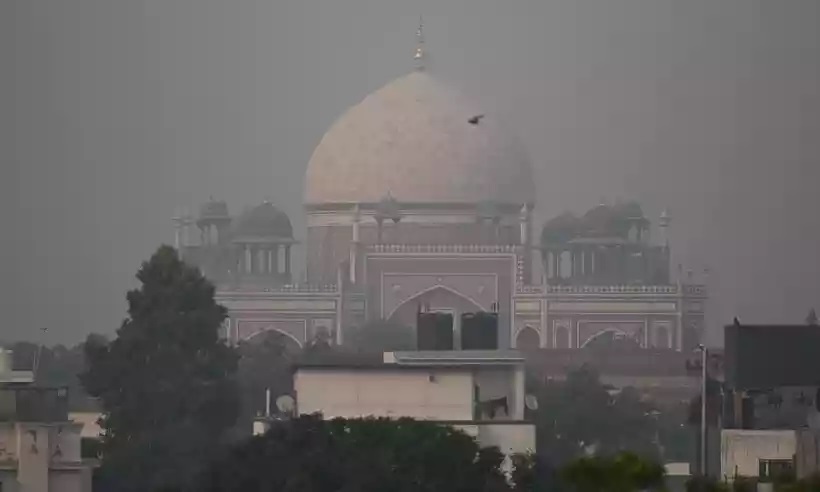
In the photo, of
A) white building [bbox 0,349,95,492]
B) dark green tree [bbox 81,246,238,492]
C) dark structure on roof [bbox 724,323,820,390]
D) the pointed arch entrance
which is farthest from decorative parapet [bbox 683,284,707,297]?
white building [bbox 0,349,95,492]

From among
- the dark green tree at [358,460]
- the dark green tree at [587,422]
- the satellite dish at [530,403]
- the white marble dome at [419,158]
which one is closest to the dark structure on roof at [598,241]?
the white marble dome at [419,158]

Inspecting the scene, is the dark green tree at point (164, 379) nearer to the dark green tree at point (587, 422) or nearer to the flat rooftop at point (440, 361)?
the flat rooftop at point (440, 361)

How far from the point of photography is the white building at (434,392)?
138 feet

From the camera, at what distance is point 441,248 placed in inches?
4843

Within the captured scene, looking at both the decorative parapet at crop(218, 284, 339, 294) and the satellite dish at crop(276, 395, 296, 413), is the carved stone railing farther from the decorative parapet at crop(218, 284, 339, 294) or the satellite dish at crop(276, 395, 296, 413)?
the satellite dish at crop(276, 395, 296, 413)

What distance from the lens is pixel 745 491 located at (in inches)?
1077

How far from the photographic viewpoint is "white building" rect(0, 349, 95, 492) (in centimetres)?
3500

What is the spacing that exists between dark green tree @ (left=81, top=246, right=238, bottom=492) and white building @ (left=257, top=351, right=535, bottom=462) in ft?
4.41

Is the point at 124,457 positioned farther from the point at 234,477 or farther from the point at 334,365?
the point at 234,477

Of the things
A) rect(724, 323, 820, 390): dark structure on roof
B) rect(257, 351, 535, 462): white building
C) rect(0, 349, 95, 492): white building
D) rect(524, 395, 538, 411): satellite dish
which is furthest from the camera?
rect(524, 395, 538, 411): satellite dish

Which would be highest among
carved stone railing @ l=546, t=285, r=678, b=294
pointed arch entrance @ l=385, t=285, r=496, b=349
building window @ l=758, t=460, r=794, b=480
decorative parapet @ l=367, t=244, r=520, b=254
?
decorative parapet @ l=367, t=244, r=520, b=254

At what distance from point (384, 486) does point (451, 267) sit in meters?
86.6

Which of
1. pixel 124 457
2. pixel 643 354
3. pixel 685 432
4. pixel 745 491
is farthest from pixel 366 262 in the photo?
pixel 745 491

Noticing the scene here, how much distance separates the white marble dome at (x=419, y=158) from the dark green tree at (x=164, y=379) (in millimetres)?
71258
